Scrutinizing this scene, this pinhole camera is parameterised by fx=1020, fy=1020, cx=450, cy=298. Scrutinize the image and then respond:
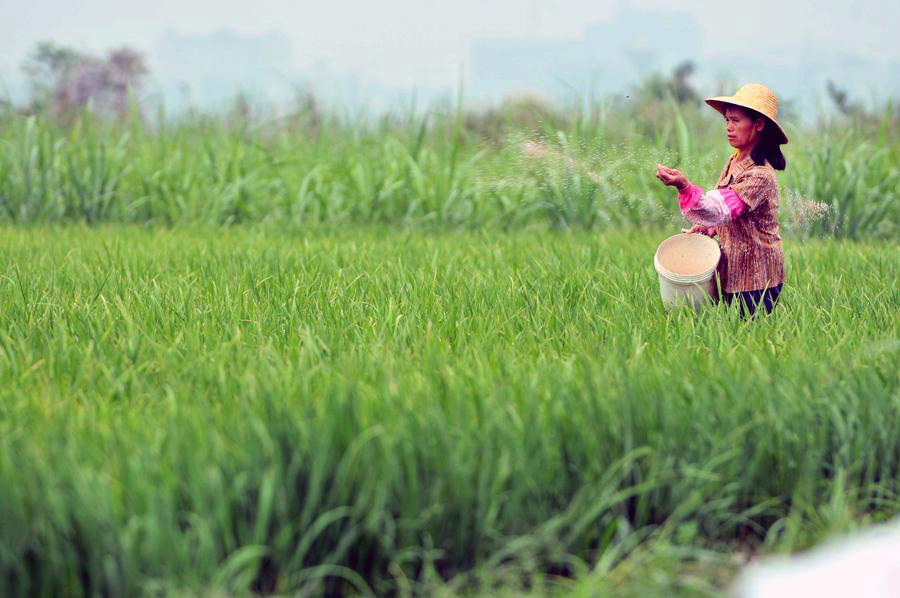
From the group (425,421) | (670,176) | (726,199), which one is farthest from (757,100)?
(425,421)

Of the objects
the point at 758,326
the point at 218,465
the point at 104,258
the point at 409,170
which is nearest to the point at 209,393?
the point at 218,465

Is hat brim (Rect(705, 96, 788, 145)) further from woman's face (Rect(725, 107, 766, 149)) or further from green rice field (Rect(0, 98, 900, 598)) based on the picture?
green rice field (Rect(0, 98, 900, 598))

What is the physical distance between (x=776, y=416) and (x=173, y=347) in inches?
62.0

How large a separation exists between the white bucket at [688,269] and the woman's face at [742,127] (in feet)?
1.10

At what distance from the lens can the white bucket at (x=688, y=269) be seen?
3.32m

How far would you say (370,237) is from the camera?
556 cm

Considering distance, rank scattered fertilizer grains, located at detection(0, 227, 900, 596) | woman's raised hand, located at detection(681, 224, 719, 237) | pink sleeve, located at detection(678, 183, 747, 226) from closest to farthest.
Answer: scattered fertilizer grains, located at detection(0, 227, 900, 596) → pink sleeve, located at detection(678, 183, 747, 226) → woman's raised hand, located at detection(681, 224, 719, 237)

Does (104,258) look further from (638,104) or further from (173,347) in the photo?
(638,104)

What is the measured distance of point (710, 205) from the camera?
322cm

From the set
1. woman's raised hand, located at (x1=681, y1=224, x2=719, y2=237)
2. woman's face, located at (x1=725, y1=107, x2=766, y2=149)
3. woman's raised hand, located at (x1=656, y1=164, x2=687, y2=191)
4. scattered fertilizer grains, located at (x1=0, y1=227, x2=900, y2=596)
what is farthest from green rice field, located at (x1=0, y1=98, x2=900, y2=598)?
woman's face, located at (x1=725, y1=107, x2=766, y2=149)

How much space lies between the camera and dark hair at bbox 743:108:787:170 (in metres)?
3.34

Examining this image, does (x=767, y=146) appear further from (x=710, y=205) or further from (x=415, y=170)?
(x=415, y=170)

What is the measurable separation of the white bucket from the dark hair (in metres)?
0.31

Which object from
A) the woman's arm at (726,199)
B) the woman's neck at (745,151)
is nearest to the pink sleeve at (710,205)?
the woman's arm at (726,199)
